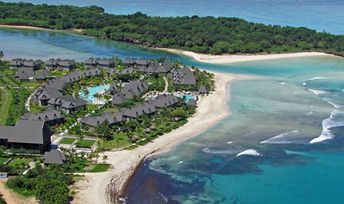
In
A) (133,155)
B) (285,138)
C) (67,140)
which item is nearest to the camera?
(133,155)

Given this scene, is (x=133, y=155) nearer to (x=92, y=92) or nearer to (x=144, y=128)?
(x=144, y=128)

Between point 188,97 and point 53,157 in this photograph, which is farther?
point 188,97

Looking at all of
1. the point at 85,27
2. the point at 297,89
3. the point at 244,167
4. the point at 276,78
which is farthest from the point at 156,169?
the point at 85,27

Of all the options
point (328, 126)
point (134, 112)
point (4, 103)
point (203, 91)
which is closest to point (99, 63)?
point (203, 91)

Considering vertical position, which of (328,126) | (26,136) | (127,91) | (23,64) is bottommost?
(328,126)

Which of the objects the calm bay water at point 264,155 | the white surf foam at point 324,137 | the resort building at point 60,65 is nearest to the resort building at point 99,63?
the resort building at point 60,65
